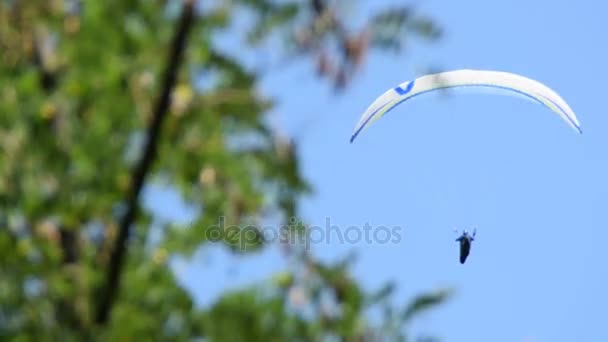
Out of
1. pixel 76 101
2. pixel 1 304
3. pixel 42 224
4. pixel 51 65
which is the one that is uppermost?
pixel 51 65

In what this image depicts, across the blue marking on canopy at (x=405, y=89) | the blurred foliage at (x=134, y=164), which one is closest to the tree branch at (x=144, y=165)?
the blurred foliage at (x=134, y=164)

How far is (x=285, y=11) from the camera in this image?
8602 millimetres

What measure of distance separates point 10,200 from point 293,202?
2032mm

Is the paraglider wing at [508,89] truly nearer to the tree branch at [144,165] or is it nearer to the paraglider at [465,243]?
the paraglider at [465,243]

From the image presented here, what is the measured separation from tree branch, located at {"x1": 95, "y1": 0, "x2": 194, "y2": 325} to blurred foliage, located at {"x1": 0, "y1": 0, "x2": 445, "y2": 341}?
243 mm

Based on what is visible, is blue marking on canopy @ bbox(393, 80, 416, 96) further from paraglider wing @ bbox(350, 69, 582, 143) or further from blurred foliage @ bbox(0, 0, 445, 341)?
blurred foliage @ bbox(0, 0, 445, 341)

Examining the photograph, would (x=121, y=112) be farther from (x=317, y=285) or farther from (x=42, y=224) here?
(x=317, y=285)

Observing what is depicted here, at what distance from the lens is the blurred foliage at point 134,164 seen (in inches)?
314

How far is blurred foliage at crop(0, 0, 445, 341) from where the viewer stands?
798 centimetres

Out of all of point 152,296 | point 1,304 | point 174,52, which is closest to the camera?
point 174,52

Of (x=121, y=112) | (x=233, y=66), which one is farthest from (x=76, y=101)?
(x=233, y=66)

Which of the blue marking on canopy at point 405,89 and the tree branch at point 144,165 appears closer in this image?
the tree branch at point 144,165

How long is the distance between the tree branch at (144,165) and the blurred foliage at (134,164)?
243 mm

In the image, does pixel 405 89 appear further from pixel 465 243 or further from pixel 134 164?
pixel 134 164
